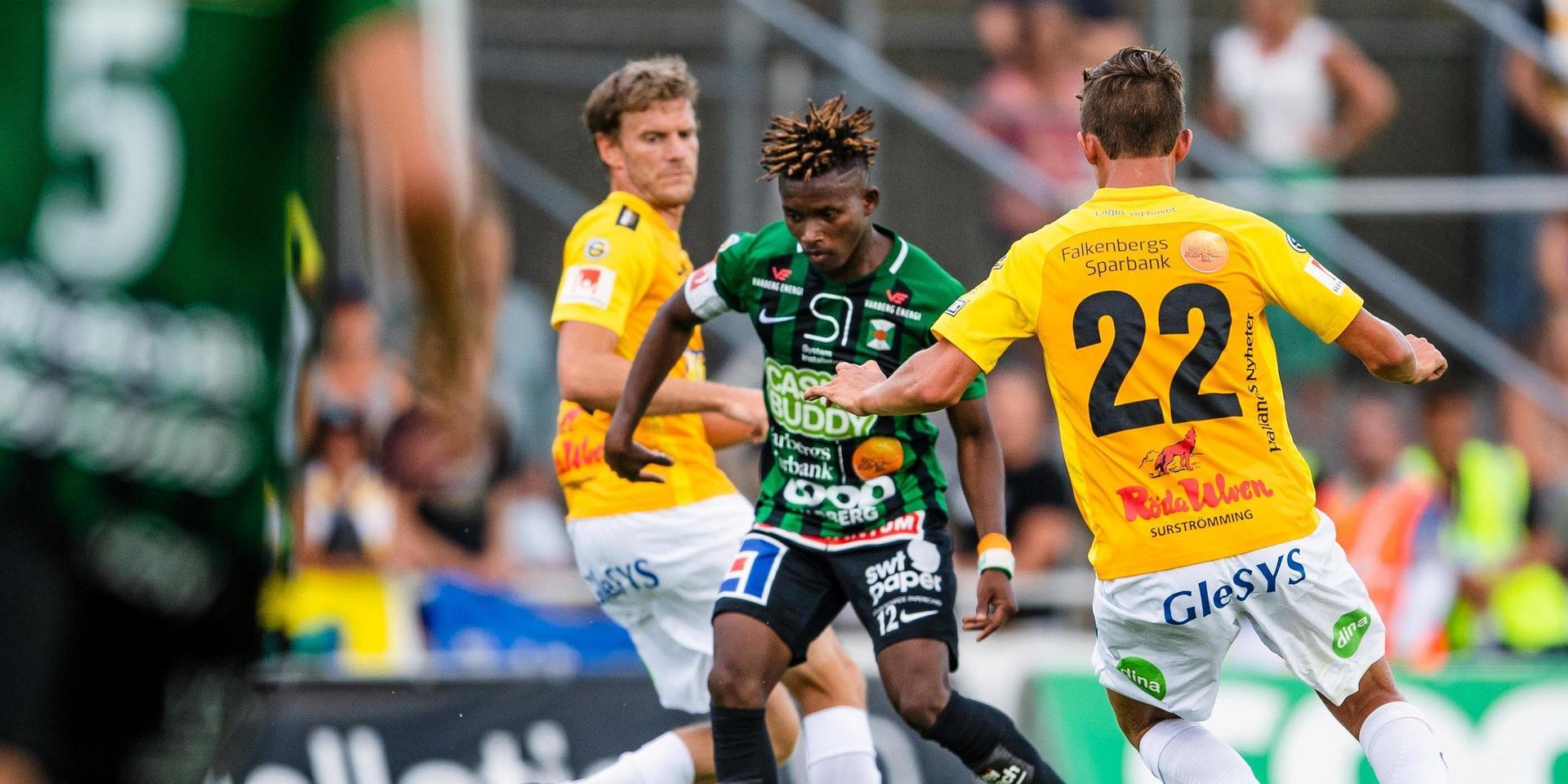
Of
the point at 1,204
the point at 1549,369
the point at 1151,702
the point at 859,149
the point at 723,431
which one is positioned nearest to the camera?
the point at 1,204

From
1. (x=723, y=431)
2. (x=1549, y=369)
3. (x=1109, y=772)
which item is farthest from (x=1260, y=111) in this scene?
(x=723, y=431)

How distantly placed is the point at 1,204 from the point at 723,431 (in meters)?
4.07

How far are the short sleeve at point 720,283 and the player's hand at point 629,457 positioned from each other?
1.49 ft

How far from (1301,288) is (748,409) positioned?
1828mm

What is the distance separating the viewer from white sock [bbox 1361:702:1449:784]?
Answer: 4926 mm

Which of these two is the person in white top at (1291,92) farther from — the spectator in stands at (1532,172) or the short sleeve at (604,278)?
the short sleeve at (604,278)

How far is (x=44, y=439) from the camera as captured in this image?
2.61 meters

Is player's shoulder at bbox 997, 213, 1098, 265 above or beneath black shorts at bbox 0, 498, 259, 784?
above

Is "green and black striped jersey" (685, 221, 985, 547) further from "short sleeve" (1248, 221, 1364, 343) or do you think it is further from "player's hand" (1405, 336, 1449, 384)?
"player's hand" (1405, 336, 1449, 384)

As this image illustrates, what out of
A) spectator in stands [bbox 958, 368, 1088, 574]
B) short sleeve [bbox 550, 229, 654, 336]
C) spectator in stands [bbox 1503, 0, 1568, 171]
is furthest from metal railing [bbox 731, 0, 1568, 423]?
short sleeve [bbox 550, 229, 654, 336]

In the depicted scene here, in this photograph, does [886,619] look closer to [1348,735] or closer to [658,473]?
[658,473]

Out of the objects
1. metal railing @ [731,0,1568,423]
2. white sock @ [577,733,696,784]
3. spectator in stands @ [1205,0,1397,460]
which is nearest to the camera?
white sock @ [577,733,696,784]

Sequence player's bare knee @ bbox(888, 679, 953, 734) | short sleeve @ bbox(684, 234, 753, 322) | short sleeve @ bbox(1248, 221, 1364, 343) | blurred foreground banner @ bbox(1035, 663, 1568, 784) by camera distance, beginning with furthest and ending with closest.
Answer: blurred foreground banner @ bbox(1035, 663, 1568, 784) → short sleeve @ bbox(684, 234, 753, 322) → player's bare knee @ bbox(888, 679, 953, 734) → short sleeve @ bbox(1248, 221, 1364, 343)

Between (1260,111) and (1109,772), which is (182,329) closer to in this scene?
(1109,772)
